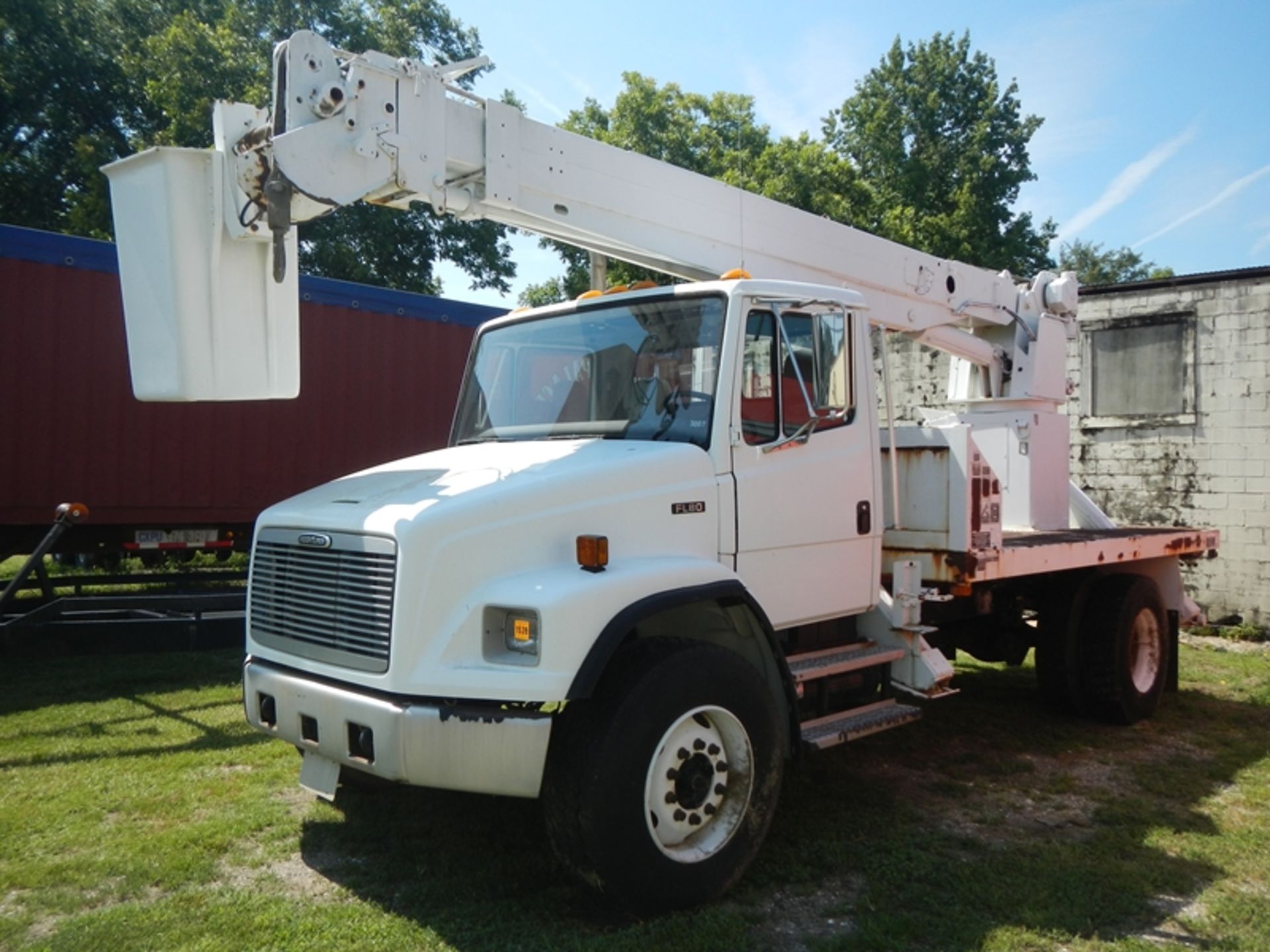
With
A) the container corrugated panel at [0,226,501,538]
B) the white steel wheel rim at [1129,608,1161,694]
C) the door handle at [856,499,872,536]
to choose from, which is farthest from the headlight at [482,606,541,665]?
the container corrugated panel at [0,226,501,538]

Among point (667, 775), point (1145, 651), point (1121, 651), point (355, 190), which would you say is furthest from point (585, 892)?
point (1145, 651)

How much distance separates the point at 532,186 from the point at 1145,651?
5392 millimetres

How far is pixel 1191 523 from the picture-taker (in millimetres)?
10633

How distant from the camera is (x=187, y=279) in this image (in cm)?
403

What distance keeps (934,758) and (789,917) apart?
245 centimetres

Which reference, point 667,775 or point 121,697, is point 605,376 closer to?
point 667,775

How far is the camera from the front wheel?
3262mm

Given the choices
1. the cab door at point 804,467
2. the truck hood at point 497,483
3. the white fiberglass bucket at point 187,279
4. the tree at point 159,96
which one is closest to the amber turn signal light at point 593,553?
the truck hood at point 497,483

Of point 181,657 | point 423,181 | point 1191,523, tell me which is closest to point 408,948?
point 423,181

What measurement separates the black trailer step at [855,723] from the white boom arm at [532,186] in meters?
2.36

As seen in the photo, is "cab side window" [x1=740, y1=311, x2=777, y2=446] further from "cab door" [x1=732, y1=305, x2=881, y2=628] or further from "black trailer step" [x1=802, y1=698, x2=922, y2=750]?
"black trailer step" [x1=802, y1=698, x2=922, y2=750]

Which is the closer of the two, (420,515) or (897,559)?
(420,515)

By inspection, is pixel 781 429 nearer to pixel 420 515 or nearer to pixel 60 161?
pixel 420 515

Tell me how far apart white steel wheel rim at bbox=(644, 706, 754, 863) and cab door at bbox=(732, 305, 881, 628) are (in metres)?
0.73
